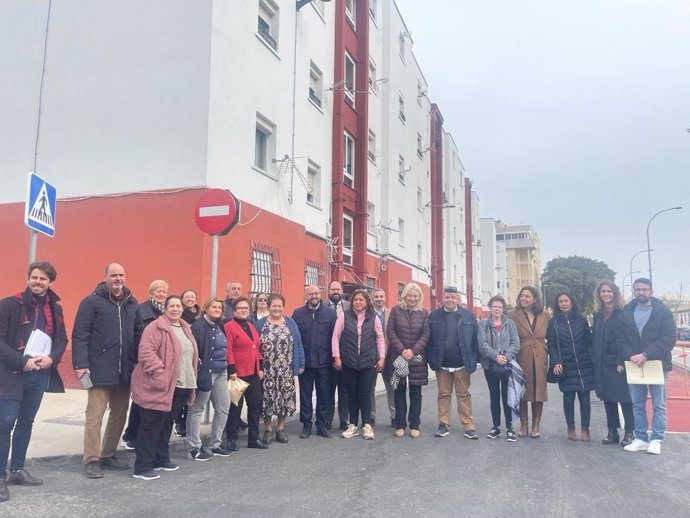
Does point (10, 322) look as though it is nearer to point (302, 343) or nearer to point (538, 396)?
point (302, 343)

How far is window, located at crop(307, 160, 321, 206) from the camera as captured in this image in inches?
614

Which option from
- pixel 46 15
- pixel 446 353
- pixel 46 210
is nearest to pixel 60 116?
pixel 46 15

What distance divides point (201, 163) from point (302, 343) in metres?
4.74

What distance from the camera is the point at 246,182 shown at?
37.2 feet

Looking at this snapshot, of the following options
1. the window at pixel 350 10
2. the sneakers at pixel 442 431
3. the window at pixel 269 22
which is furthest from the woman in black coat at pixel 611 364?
the window at pixel 350 10

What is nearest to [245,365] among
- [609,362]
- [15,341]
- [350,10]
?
[15,341]

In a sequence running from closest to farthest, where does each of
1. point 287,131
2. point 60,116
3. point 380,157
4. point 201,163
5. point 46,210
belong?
point 46,210
point 201,163
point 60,116
point 287,131
point 380,157

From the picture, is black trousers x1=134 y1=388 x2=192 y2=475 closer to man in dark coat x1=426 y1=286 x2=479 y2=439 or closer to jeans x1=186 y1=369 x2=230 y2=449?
jeans x1=186 y1=369 x2=230 y2=449

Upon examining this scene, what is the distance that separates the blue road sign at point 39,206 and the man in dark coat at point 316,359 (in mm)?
3369

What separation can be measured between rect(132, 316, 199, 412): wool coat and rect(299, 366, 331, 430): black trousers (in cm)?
224

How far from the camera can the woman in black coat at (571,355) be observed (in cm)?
694

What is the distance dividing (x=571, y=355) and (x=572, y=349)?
83mm

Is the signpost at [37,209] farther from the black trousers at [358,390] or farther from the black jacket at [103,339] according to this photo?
the black trousers at [358,390]

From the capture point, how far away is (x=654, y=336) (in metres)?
6.55
